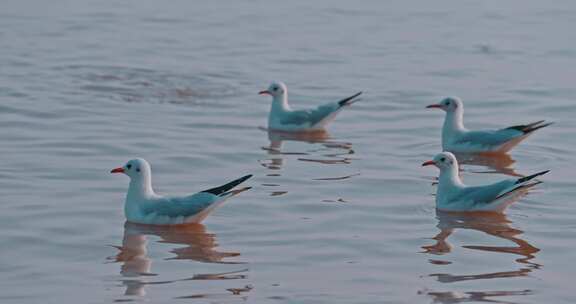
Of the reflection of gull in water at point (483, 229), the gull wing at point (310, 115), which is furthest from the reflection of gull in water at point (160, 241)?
the gull wing at point (310, 115)

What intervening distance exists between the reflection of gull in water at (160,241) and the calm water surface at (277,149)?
3 centimetres

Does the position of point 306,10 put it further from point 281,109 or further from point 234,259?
point 234,259

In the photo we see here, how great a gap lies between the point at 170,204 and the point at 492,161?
191 inches

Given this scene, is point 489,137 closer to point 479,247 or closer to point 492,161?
point 492,161

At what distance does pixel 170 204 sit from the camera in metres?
12.1

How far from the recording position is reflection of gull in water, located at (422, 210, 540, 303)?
9906 millimetres

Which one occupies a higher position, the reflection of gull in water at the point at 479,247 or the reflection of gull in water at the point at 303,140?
the reflection of gull in water at the point at 303,140

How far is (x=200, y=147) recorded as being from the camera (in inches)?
603

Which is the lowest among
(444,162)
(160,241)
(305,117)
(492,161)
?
(160,241)

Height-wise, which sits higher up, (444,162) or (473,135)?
(473,135)

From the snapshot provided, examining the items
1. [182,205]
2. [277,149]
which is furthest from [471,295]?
[277,149]

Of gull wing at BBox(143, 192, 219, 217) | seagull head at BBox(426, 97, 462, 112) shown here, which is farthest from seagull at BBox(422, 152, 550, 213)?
seagull head at BBox(426, 97, 462, 112)

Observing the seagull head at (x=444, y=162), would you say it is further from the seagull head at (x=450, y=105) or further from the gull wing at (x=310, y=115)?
the gull wing at (x=310, y=115)

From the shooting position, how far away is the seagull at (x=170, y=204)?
12016 millimetres
